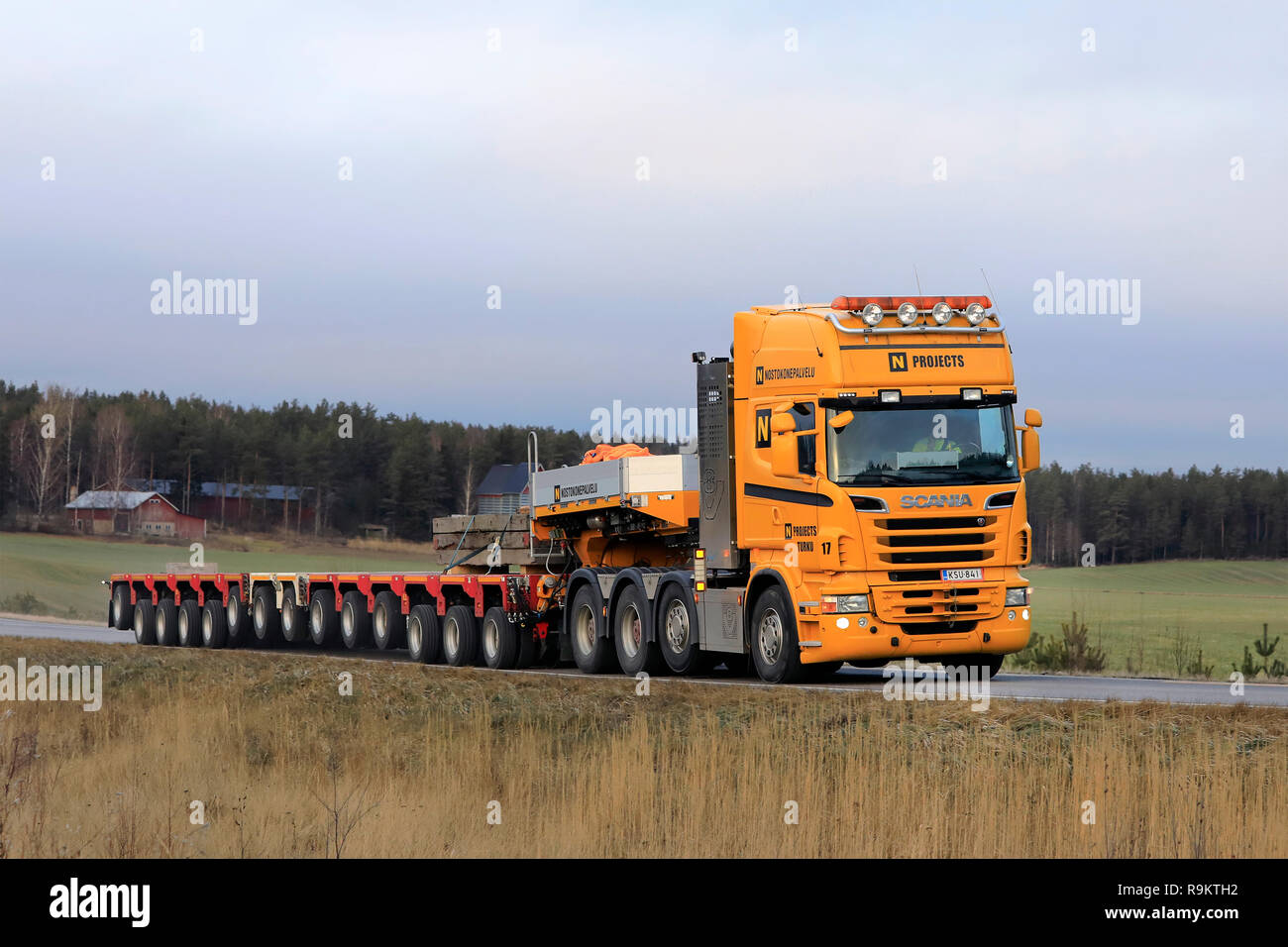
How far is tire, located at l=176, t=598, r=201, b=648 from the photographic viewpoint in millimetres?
34438

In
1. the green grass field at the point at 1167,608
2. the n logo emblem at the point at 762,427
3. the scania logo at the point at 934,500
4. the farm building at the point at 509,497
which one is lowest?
the green grass field at the point at 1167,608

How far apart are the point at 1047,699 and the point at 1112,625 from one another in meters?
29.1

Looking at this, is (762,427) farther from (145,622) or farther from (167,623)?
(145,622)

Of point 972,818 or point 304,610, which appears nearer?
point 972,818

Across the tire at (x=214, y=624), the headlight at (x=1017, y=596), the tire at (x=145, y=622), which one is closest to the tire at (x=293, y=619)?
the tire at (x=214, y=624)

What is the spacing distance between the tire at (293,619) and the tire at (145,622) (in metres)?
6.33

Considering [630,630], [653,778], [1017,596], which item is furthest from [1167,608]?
[653,778]

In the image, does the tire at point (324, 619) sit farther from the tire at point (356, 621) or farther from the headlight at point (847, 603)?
the headlight at point (847, 603)

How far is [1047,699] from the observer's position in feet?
51.0

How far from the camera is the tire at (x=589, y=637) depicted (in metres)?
23.2

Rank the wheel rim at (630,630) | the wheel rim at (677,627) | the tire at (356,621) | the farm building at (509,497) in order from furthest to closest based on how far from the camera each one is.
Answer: the tire at (356,621) → the farm building at (509,497) → the wheel rim at (630,630) → the wheel rim at (677,627)

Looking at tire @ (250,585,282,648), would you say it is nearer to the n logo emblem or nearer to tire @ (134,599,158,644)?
tire @ (134,599,158,644)
